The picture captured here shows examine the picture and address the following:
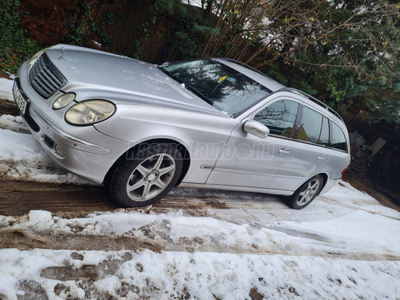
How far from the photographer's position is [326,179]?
4.84 m

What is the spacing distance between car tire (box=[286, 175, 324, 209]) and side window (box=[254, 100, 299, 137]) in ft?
4.71

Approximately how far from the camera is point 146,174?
263 cm

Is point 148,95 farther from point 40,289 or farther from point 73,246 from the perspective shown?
point 40,289

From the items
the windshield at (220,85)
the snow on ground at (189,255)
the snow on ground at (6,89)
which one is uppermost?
the windshield at (220,85)

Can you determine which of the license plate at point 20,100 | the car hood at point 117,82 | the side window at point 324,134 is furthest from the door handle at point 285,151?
the license plate at point 20,100

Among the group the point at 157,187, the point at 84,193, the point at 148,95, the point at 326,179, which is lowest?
the point at 84,193

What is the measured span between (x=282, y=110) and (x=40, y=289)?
3066 mm

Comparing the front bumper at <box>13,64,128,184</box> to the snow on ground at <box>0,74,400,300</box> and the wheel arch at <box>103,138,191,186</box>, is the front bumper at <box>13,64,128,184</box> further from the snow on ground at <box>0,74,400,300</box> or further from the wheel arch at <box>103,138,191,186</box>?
the snow on ground at <box>0,74,400,300</box>

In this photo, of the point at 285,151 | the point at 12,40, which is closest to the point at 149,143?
the point at 285,151

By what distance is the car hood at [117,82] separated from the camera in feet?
7.77

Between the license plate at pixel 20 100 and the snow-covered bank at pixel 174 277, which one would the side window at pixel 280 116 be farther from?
the license plate at pixel 20 100

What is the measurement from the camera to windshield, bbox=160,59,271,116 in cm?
313

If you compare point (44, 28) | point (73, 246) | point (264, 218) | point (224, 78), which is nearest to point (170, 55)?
point (44, 28)

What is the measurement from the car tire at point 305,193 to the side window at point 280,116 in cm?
144
